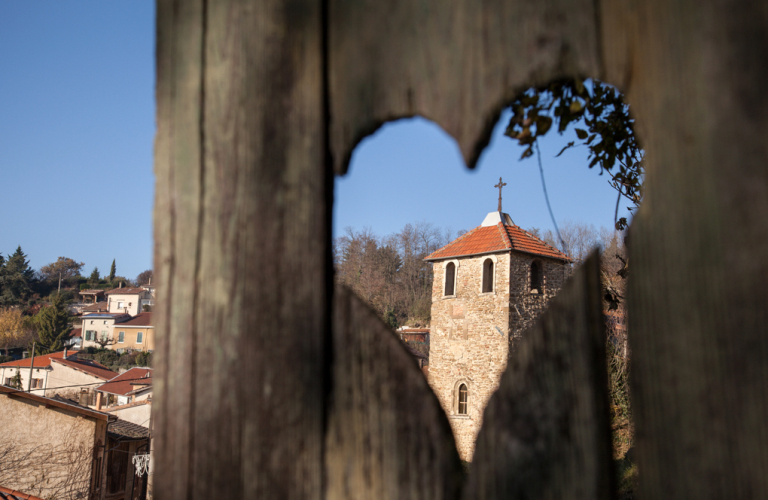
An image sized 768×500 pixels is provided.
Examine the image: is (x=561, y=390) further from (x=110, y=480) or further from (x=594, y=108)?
(x=110, y=480)

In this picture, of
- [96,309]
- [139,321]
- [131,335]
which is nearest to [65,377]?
[131,335]

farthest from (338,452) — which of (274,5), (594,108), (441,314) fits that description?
(441,314)

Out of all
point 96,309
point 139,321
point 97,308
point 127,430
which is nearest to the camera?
point 127,430

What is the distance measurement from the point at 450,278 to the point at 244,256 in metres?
18.3

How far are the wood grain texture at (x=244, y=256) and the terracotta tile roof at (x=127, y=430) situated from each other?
61.4ft

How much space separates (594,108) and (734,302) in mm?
489

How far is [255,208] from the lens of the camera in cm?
59

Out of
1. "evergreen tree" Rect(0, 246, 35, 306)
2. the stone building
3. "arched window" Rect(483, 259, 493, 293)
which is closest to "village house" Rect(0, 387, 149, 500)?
the stone building

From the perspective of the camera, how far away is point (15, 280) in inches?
2352

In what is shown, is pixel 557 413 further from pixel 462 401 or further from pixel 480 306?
pixel 462 401

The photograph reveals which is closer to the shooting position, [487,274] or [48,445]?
[48,445]

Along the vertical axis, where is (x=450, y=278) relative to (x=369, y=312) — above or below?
above

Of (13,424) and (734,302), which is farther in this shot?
(13,424)

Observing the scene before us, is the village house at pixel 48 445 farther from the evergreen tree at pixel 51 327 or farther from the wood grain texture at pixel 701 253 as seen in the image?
the evergreen tree at pixel 51 327
